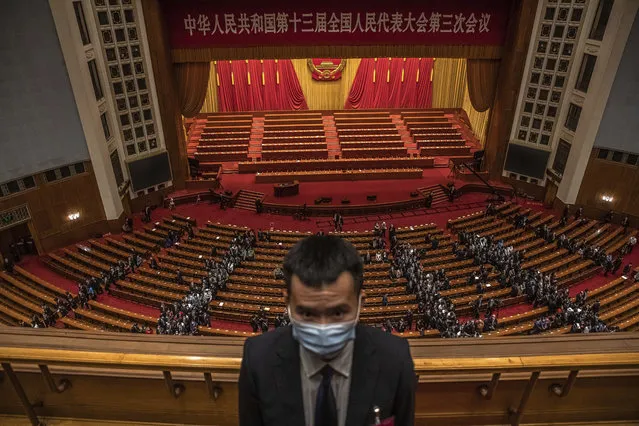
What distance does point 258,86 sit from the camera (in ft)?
91.1

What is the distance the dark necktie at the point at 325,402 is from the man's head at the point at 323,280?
0.24 metres

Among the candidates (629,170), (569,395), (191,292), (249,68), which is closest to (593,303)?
(629,170)

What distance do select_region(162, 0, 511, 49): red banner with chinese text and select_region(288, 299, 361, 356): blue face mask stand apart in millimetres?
17302

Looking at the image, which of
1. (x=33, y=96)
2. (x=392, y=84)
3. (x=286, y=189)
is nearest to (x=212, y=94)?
(x=392, y=84)

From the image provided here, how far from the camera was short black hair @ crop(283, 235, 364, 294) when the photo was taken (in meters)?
1.72

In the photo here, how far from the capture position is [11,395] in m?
2.70

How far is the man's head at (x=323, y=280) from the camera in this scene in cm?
172

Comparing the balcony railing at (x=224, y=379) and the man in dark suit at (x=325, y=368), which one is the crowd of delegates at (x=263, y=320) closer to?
the balcony railing at (x=224, y=379)

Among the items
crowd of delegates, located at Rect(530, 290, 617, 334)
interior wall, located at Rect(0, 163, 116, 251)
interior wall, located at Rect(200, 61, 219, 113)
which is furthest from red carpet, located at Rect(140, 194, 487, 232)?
interior wall, located at Rect(200, 61, 219, 113)

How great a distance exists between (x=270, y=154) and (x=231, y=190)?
349 cm

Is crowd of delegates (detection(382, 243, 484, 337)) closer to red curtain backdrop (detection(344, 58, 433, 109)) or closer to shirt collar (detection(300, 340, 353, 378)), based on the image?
shirt collar (detection(300, 340, 353, 378))

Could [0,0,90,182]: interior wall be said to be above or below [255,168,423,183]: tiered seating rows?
above

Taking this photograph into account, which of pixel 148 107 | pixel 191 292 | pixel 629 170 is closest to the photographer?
pixel 191 292

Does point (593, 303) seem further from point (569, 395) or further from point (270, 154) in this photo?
point (270, 154)
